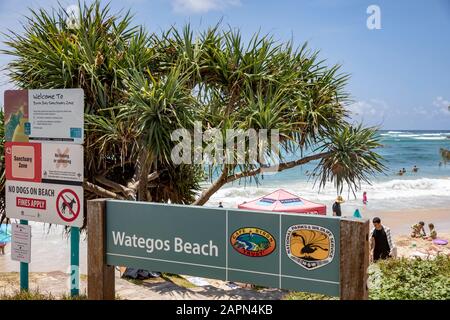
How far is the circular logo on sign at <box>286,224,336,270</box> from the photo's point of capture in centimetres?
349

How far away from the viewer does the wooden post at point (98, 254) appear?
423 centimetres

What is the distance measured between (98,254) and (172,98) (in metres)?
4.24

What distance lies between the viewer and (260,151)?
8070mm

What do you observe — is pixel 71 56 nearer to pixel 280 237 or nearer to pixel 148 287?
pixel 148 287

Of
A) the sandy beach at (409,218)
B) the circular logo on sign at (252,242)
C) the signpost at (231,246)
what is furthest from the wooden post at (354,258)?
the sandy beach at (409,218)

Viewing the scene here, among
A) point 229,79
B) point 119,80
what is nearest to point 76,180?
point 119,80

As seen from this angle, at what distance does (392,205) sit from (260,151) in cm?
2621

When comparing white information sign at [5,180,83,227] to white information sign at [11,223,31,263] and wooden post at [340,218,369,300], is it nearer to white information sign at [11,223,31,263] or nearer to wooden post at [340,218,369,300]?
white information sign at [11,223,31,263]

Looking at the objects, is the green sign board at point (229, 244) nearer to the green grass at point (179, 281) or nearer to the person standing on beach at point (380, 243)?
the green grass at point (179, 281)

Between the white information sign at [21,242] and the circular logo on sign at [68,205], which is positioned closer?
the circular logo on sign at [68,205]

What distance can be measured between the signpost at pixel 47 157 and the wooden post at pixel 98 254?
2.42 feet

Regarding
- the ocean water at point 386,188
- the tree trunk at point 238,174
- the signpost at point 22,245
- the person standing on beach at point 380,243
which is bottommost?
the ocean water at point 386,188

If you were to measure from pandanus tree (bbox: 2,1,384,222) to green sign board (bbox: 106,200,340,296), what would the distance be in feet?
12.6
